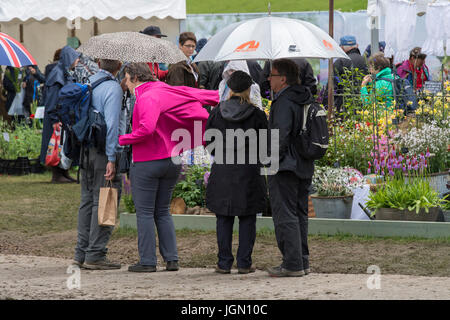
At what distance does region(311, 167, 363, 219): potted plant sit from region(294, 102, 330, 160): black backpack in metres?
2.04

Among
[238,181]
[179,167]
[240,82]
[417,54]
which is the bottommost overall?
[238,181]

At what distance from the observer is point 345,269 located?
724 centimetres

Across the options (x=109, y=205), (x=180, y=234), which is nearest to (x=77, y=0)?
(x=180, y=234)

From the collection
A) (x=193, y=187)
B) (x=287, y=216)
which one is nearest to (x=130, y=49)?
(x=287, y=216)

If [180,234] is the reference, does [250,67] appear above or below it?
above

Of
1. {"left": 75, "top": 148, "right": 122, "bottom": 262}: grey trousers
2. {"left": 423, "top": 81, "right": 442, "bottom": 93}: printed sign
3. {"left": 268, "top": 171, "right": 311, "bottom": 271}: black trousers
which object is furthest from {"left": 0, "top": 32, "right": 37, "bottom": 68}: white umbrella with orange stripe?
{"left": 423, "top": 81, "right": 442, "bottom": 93}: printed sign

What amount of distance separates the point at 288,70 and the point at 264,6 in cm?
2933

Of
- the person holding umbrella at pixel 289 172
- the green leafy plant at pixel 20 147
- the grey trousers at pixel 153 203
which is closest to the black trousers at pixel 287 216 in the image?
the person holding umbrella at pixel 289 172

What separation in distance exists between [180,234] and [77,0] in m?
8.84

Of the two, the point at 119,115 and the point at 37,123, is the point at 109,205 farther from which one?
the point at 37,123

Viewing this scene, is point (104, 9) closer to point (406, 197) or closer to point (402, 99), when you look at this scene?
point (402, 99)

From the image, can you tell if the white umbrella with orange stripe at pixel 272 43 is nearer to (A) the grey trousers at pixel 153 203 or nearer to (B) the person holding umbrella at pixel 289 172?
(B) the person holding umbrella at pixel 289 172

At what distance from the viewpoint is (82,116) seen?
7.38 m

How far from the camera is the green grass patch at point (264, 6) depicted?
118 ft
